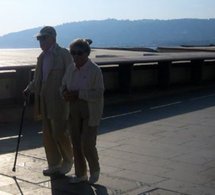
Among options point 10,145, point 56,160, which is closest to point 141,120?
point 10,145

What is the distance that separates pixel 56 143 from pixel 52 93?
27.2 inches

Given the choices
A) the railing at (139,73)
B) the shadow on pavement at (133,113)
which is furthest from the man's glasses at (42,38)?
the railing at (139,73)

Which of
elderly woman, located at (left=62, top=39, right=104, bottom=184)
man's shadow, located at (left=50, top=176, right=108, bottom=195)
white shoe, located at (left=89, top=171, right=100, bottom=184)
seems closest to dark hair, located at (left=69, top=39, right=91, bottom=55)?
elderly woman, located at (left=62, top=39, right=104, bottom=184)

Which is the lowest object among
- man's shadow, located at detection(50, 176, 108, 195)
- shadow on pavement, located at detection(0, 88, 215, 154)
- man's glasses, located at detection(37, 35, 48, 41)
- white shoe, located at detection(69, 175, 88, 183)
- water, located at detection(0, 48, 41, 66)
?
shadow on pavement, located at detection(0, 88, 215, 154)

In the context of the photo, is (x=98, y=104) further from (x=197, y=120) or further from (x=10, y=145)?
(x=197, y=120)

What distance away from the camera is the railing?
13336mm

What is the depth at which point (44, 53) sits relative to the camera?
786 centimetres

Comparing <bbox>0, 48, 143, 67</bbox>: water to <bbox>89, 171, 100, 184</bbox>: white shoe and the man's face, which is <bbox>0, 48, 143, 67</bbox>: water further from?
<bbox>89, 171, 100, 184</bbox>: white shoe

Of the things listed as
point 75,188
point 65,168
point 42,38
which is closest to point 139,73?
point 65,168

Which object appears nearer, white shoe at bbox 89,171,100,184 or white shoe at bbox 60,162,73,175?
white shoe at bbox 89,171,100,184

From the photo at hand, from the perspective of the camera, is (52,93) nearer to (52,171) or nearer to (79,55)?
(79,55)

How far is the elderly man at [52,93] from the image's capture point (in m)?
7.77

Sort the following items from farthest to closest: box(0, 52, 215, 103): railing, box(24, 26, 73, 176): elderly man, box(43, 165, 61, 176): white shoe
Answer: box(0, 52, 215, 103): railing
box(43, 165, 61, 176): white shoe
box(24, 26, 73, 176): elderly man

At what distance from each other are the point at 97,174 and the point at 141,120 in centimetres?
550
